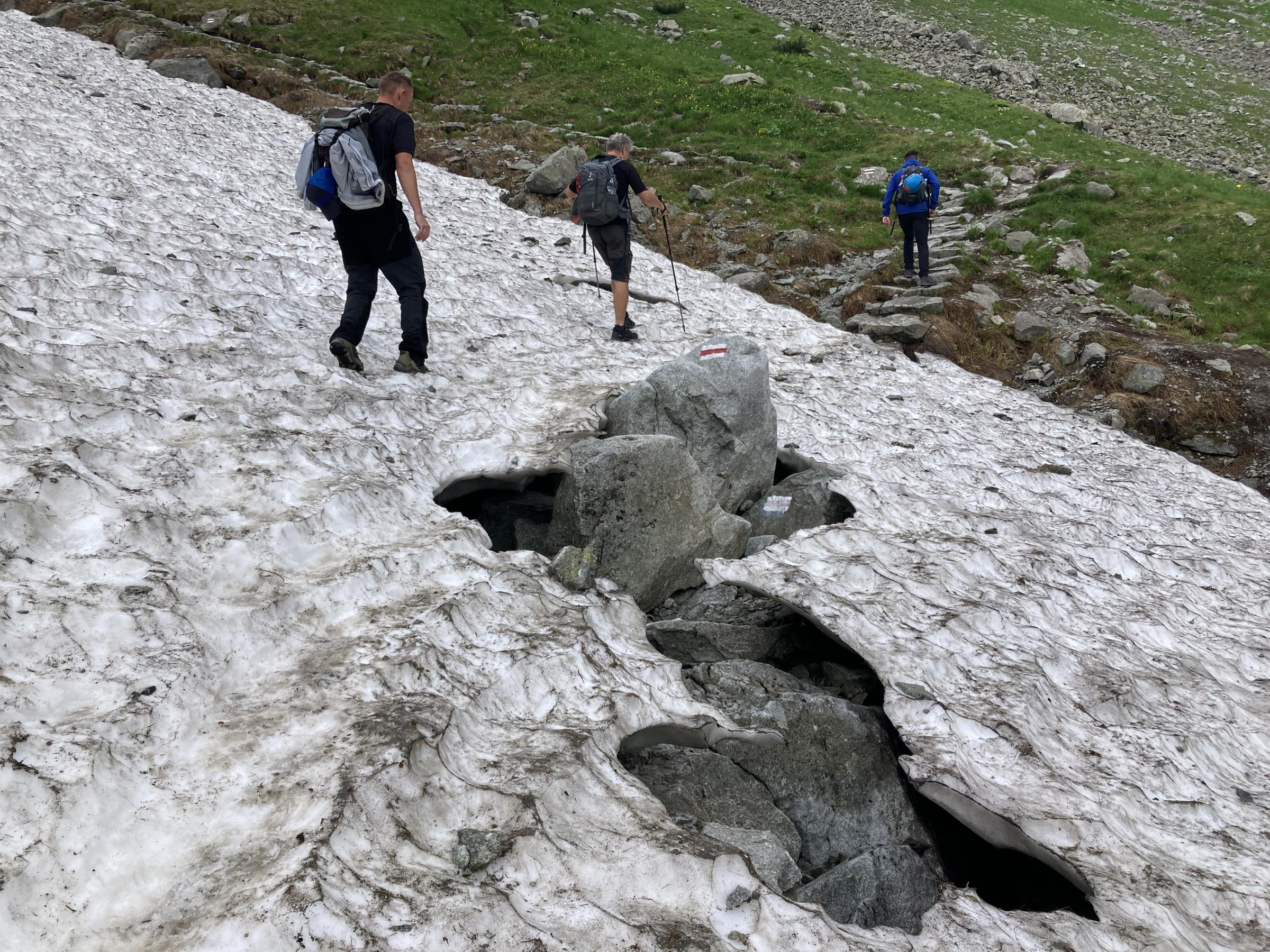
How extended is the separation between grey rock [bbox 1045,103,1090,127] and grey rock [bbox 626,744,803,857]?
40186mm

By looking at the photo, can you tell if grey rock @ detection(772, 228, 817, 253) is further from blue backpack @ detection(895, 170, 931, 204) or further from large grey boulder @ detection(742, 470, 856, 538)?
large grey boulder @ detection(742, 470, 856, 538)

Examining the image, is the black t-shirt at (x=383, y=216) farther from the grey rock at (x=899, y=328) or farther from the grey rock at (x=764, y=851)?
the grey rock at (x=899, y=328)

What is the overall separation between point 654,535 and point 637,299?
1048 cm

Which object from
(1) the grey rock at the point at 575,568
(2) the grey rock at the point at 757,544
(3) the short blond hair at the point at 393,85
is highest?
(3) the short blond hair at the point at 393,85

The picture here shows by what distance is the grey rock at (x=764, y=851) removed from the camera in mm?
4090

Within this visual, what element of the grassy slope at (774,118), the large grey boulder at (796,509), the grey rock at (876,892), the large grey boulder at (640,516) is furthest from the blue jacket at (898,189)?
the grey rock at (876,892)

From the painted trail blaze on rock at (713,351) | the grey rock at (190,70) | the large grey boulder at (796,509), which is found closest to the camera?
the large grey boulder at (796,509)

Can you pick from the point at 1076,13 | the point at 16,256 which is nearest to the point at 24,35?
the point at 16,256

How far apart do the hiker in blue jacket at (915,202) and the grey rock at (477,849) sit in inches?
763

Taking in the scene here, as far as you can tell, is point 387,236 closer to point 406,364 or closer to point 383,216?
point 383,216

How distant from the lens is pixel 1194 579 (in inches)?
372

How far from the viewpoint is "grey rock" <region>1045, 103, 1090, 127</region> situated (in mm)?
36625

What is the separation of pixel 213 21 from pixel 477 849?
135ft

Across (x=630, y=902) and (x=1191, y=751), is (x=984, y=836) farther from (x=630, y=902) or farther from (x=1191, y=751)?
(x=630, y=902)
